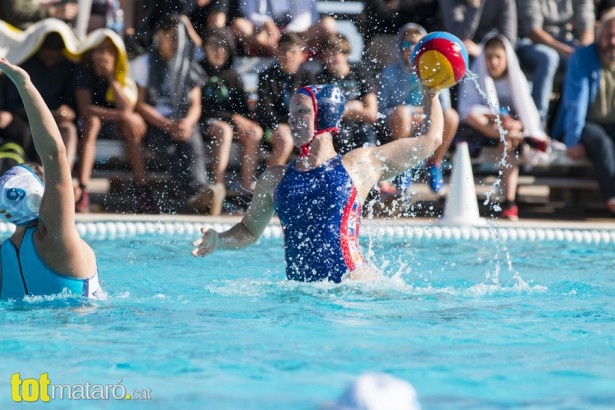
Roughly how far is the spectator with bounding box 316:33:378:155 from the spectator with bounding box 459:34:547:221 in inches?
32.0

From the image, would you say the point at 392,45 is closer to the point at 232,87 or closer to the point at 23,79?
the point at 232,87

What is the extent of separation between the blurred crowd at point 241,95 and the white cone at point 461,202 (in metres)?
0.28

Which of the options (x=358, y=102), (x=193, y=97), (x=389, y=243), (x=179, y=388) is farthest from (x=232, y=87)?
(x=179, y=388)

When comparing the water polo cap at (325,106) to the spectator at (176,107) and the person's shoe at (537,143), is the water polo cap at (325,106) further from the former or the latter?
the person's shoe at (537,143)

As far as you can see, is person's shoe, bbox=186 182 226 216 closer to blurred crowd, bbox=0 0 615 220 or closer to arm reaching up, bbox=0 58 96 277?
blurred crowd, bbox=0 0 615 220

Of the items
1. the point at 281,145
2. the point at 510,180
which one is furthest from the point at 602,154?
the point at 281,145

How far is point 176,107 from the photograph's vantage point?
8797mm

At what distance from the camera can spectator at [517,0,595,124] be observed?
9359 mm

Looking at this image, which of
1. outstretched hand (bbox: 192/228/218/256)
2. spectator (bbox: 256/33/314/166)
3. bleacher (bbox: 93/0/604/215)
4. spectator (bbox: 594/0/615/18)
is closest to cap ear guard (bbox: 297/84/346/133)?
outstretched hand (bbox: 192/228/218/256)

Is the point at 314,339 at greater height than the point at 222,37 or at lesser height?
lesser

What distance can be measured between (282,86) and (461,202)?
65.0 inches

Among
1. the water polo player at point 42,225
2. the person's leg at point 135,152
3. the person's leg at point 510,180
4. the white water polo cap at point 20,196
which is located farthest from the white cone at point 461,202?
the white water polo cap at point 20,196

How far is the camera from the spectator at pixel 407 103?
8703 mm

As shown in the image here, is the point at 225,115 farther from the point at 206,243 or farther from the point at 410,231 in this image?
the point at 206,243
